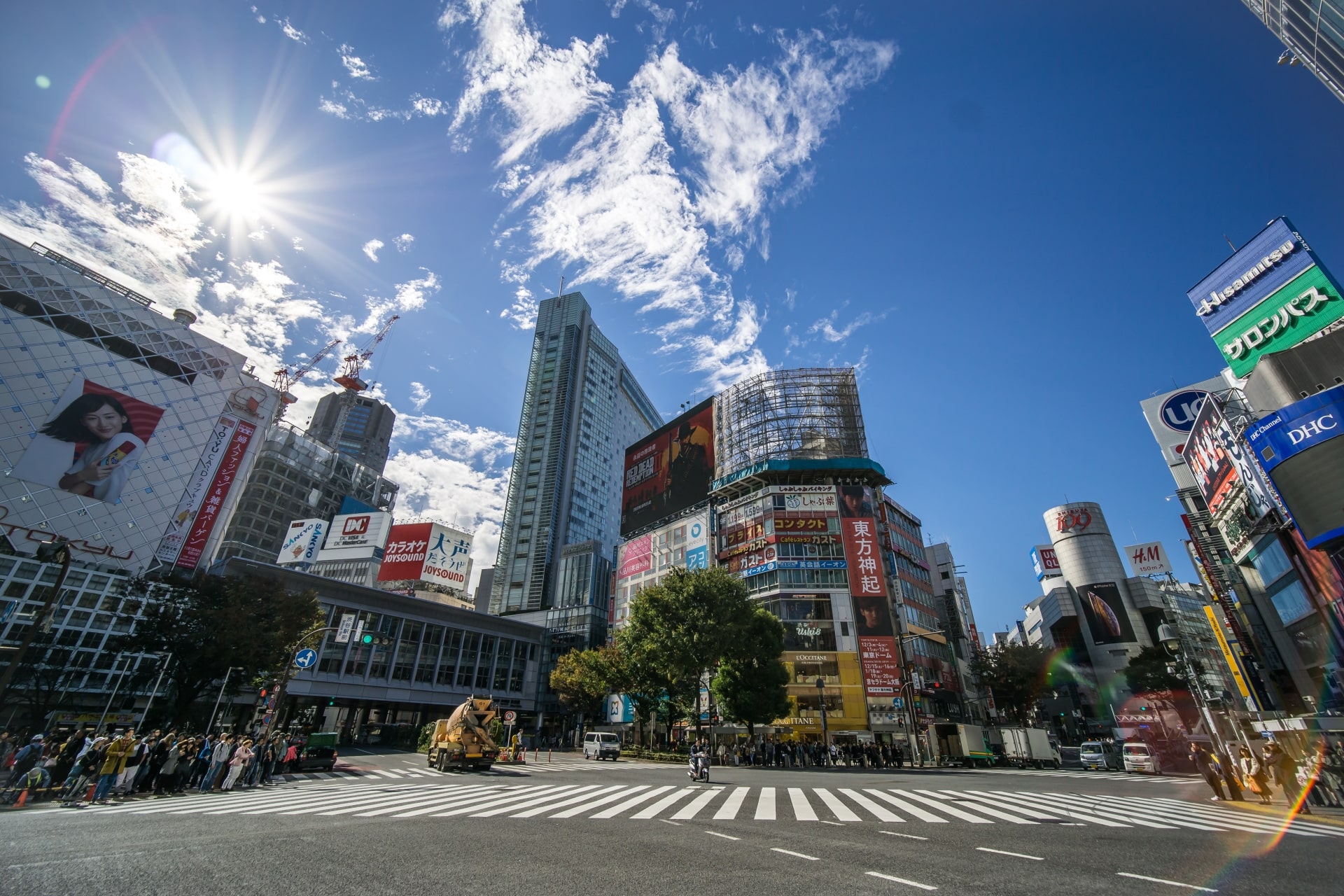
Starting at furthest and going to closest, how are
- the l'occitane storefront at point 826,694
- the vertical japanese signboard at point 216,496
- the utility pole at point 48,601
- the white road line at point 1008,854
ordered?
the vertical japanese signboard at point 216,496, the l'occitane storefront at point 826,694, the utility pole at point 48,601, the white road line at point 1008,854

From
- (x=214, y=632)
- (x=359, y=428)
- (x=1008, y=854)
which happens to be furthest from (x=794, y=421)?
(x=359, y=428)

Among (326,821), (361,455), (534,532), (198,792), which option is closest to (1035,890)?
(326,821)

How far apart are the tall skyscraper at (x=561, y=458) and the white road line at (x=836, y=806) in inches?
2577

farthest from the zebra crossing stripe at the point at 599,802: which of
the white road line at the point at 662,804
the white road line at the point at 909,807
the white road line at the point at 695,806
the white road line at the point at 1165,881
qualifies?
the white road line at the point at 1165,881

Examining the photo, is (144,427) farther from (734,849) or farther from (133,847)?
(734,849)

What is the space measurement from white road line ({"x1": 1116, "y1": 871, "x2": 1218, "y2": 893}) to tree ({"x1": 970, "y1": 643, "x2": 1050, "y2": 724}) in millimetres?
63838

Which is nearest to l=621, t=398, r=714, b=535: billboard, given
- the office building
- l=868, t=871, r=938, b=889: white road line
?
the office building

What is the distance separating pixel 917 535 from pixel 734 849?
6388 cm

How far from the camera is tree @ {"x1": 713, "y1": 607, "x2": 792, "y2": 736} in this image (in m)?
37.2

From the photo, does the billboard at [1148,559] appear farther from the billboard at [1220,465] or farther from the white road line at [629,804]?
the white road line at [629,804]

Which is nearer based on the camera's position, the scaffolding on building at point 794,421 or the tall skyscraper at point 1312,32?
the tall skyscraper at point 1312,32

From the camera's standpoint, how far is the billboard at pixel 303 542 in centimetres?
6788

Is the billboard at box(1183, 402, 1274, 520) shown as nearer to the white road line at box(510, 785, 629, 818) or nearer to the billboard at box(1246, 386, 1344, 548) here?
the billboard at box(1246, 386, 1344, 548)

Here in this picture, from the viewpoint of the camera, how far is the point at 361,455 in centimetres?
15162
